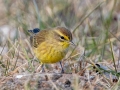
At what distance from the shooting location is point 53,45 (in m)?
6.23

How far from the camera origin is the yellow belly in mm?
5996

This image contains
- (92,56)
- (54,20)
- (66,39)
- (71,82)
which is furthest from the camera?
(54,20)

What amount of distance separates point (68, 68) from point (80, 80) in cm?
82

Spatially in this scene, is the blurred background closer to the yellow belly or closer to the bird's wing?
the bird's wing

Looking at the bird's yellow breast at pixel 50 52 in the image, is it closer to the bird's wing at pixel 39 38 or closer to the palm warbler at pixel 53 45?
the palm warbler at pixel 53 45

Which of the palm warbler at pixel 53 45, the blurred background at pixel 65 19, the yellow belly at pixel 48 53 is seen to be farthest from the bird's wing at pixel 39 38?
the blurred background at pixel 65 19

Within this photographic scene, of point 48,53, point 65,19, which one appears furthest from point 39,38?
point 65,19

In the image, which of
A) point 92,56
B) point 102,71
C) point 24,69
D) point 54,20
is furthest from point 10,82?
point 54,20

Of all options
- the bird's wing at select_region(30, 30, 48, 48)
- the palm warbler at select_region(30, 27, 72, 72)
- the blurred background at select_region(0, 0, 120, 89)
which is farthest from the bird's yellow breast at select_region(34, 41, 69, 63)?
the blurred background at select_region(0, 0, 120, 89)

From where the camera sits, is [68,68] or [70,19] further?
[70,19]

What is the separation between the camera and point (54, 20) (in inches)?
368

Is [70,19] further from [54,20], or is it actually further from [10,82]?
[10,82]

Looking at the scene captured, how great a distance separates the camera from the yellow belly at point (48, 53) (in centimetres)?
600

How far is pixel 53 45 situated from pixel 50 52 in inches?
6.0
